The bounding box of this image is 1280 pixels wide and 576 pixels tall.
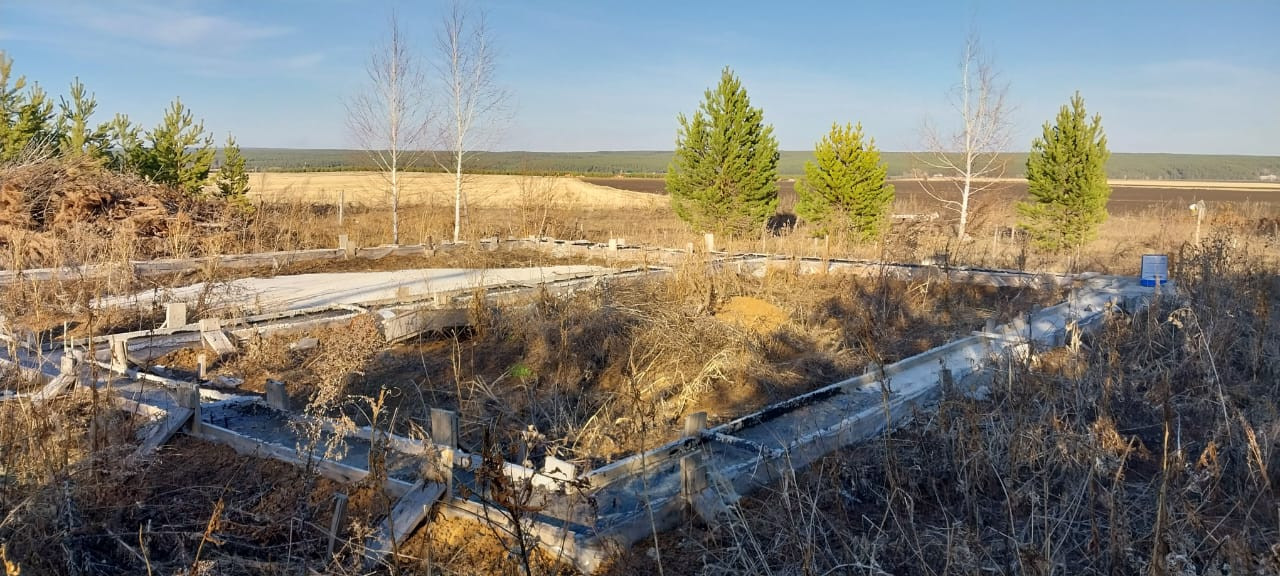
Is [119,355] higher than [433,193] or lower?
lower

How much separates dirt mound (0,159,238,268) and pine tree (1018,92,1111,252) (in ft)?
51.5

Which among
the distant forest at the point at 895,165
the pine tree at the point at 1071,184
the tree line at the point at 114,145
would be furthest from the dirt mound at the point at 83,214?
the distant forest at the point at 895,165

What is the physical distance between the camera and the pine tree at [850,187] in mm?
19938

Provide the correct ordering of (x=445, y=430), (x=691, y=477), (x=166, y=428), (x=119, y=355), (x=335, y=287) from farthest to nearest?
(x=335, y=287) < (x=119, y=355) < (x=166, y=428) < (x=445, y=430) < (x=691, y=477)

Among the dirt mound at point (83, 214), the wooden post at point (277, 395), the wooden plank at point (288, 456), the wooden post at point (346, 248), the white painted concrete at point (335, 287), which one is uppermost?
the dirt mound at point (83, 214)

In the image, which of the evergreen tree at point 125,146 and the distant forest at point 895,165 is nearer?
the evergreen tree at point 125,146

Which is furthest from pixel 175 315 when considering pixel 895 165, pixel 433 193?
pixel 895 165

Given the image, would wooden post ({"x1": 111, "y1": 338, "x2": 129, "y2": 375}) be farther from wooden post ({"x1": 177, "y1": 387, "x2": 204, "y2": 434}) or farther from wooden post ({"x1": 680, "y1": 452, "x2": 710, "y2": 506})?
wooden post ({"x1": 680, "y1": 452, "x2": 710, "y2": 506})

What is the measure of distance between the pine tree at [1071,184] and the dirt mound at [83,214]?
15.7m

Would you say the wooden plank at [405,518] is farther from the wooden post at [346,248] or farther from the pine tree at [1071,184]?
the pine tree at [1071,184]

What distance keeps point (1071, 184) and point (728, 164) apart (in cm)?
701

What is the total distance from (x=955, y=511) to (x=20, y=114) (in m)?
18.3

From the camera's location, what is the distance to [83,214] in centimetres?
1446

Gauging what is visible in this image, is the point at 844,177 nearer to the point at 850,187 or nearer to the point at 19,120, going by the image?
the point at 850,187
